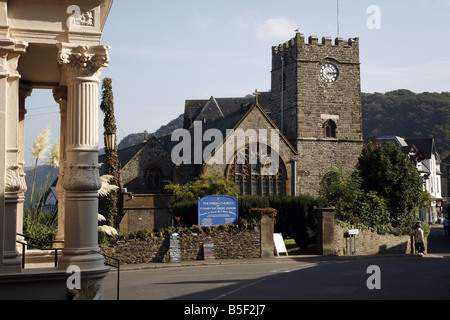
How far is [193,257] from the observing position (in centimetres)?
2470

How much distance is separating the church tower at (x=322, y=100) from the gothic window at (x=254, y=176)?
139 inches

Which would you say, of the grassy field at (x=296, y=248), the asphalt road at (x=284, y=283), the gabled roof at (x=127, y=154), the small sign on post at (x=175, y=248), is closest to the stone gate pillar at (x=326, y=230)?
the grassy field at (x=296, y=248)

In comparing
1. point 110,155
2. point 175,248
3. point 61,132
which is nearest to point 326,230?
point 175,248

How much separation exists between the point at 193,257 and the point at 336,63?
3064 cm

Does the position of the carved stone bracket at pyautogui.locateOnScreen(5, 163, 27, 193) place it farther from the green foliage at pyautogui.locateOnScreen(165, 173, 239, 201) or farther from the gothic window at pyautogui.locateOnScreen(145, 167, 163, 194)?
the gothic window at pyautogui.locateOnScreen(145, 167, 163, 194)

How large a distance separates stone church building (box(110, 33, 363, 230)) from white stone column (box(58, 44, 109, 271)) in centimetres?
3345

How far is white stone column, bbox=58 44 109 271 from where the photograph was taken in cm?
1076

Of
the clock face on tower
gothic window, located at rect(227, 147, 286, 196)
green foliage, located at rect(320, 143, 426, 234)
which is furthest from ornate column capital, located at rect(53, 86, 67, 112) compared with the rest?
the clock face on tower

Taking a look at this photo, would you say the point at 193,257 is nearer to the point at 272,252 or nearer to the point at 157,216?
the point at 272,252

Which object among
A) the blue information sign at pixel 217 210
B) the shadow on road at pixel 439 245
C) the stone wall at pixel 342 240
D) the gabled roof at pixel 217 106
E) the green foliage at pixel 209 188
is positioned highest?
the gabled roof at pixel 217 106

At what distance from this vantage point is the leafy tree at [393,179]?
3912 centimetres

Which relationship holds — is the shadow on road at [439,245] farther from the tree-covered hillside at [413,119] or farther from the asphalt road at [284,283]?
the tree-covered hillside at [413,119]

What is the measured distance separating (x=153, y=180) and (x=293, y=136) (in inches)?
489

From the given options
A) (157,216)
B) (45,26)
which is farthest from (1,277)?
(157,216)
